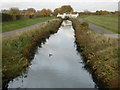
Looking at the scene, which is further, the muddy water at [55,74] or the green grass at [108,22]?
the green grass at [108,22]

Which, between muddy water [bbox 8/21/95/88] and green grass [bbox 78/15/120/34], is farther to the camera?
green grass [bbox 78/15/120/34]

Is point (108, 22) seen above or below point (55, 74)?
above

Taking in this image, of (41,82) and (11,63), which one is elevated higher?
(11,63)

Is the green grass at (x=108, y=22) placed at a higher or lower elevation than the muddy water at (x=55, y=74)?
higher

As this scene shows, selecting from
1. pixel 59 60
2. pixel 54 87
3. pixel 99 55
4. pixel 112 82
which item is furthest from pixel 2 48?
pixel 112 82

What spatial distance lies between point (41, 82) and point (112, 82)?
338 centimetres

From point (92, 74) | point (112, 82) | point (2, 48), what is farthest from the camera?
point (2, 48)

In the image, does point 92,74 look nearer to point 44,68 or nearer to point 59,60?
point 44,68

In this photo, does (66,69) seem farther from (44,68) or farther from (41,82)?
(41,82)

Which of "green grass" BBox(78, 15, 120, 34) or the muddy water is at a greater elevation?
"green grass" BBox(78, 15, 120, 34)

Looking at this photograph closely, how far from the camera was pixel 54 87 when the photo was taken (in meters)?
8.61

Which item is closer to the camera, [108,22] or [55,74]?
[55,74]

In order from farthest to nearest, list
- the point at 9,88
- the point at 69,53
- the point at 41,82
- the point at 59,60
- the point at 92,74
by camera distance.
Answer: the point at 69,53
the point at 59,60
the point at 92,74
the point at 41,82
the point at 9,88

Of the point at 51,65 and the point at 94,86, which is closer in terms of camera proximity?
the point at 94,86
